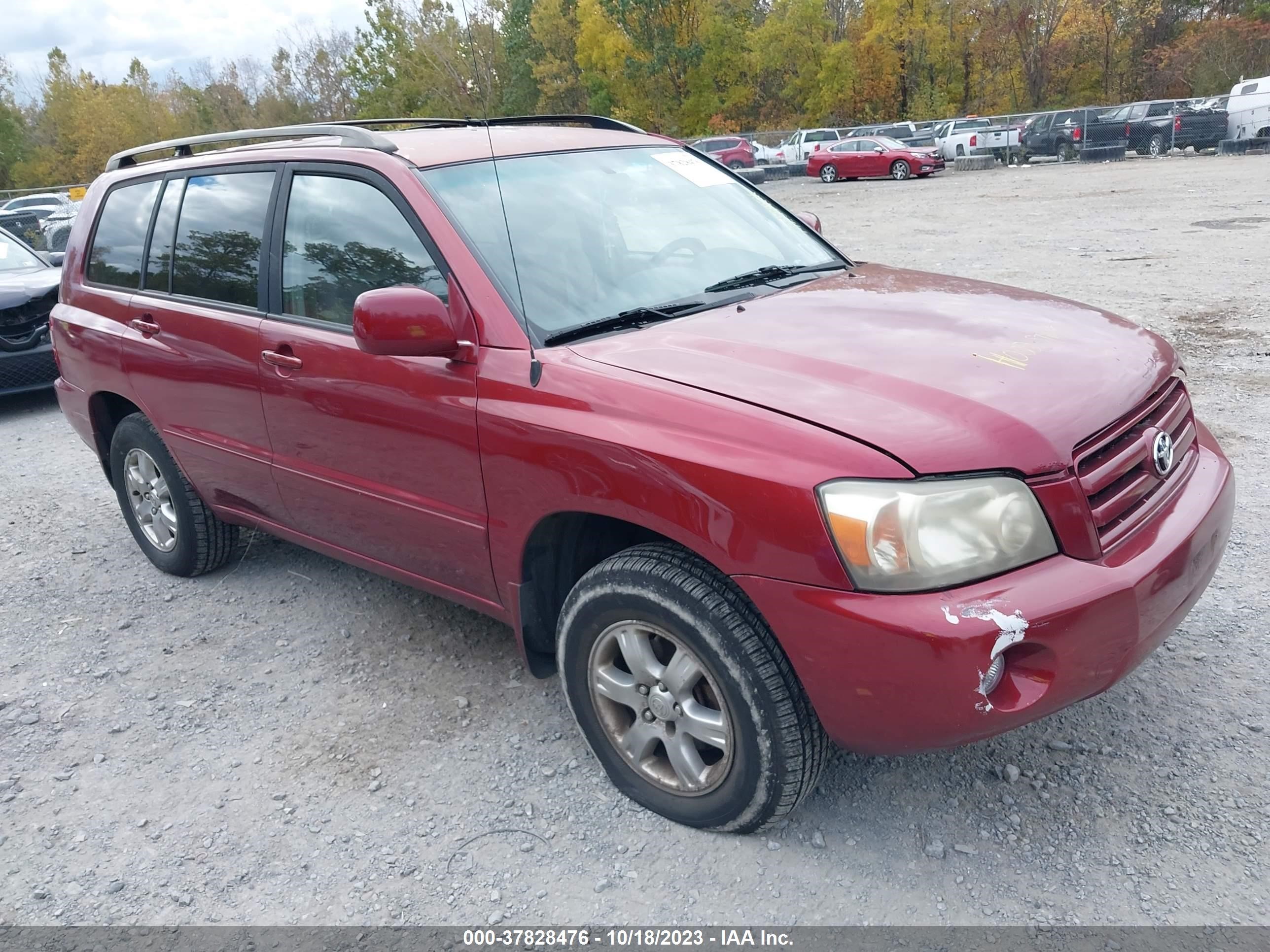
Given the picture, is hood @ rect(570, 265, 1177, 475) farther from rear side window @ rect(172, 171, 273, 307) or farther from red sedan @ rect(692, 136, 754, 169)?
red sedan @ rect(692, 136, 754, 169)

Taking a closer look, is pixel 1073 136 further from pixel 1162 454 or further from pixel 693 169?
pixel 1162 454

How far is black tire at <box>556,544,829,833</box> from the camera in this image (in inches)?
95.9

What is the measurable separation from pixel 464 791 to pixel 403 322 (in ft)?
4.60

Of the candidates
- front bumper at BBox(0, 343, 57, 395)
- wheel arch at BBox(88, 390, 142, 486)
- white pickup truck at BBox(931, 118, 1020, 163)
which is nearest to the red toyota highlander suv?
wheel arch at BBox(88, 390, 142, 486)

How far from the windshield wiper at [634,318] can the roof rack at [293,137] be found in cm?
98

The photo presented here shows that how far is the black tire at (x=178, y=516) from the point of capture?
4473 millimetres

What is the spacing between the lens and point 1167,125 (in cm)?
2950

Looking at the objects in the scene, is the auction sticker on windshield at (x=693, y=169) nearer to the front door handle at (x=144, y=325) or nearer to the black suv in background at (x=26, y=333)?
the front door handle at (x=144, y=325)

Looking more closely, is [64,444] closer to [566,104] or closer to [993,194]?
[993,194]

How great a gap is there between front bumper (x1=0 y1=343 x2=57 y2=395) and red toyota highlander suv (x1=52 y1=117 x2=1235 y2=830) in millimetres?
4913

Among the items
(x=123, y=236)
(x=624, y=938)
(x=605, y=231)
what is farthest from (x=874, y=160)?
(x=624, y=938)

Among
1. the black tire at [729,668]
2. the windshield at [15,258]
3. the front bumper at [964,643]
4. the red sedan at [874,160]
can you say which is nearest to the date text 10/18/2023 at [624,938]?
the black tire at [729,668]

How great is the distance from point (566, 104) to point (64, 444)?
173 feet

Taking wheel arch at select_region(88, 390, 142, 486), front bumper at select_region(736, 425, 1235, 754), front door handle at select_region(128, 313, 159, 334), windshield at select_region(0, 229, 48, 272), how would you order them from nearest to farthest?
1. front bumper at select_region(736, 425, 1235, 754)
2. front door handle at select_region(128, 313, 159, 334)
3. wheel arch at select_region(88, 390, 142, 486)
4. windshield at select_region(0, 229, 48, 272)
